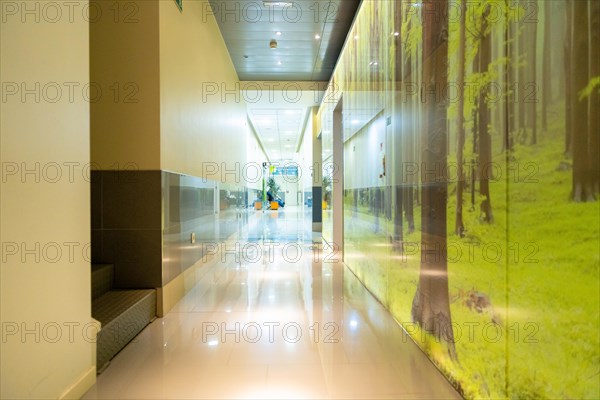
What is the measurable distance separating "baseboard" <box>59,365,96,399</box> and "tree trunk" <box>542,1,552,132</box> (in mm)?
2916

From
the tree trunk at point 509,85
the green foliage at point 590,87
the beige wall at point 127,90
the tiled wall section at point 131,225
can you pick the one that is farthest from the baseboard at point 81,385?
the green foliage at point 590,87

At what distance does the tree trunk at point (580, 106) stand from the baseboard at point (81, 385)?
2.83 m

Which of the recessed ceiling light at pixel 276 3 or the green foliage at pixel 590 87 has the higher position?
the recessed ceiling light at pixel 276 3

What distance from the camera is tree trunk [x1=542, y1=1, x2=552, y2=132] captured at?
1.60 metres

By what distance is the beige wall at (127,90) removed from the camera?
398 cm

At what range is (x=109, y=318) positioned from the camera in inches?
120

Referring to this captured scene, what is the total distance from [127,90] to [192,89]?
1.56 meters

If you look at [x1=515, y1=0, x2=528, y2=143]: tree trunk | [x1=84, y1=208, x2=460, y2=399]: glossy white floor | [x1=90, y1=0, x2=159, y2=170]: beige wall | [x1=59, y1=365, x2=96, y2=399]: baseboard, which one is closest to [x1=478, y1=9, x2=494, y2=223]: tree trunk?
[x1=515, y1=0, x2=528, y2=143]: tree trunk

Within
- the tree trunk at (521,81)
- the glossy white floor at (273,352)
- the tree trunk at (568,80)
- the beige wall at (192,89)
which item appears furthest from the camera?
the beige wall at (192,89)

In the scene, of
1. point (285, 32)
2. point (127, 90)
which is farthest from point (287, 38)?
point (127, 90)

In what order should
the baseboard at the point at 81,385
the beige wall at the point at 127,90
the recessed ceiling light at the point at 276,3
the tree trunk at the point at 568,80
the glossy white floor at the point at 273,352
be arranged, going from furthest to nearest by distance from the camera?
1. the recessed ceiling light at the point at 276,3
2. the beige wall at the point at 127,90
3. the glossy white floor at the point at 273,352
4. the baseboard at the point at 81,385
5. the tree trunk at the point at 568,80

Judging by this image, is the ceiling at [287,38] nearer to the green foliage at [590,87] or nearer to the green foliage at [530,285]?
the green foliage at [530,285]

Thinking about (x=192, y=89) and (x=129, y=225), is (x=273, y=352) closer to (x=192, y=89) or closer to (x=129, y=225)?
(x=129, y=225)

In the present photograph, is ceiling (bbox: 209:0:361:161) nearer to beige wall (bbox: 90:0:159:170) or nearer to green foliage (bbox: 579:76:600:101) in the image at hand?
beige wall (bbox: 90:0:159:170)
